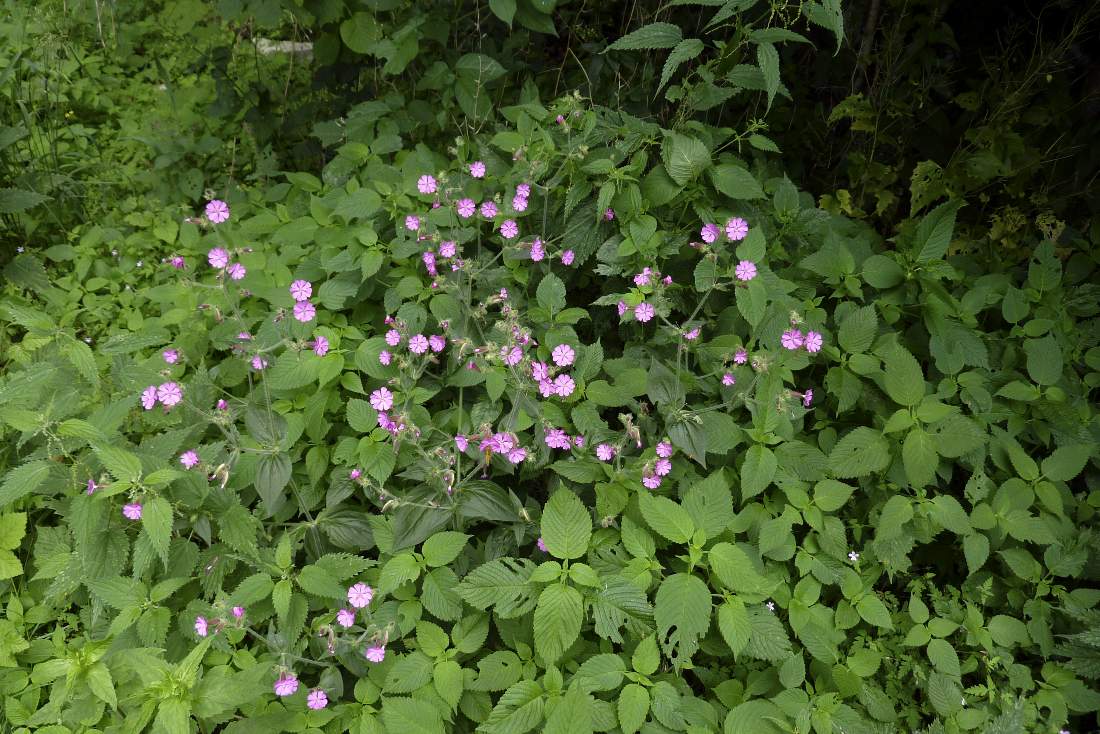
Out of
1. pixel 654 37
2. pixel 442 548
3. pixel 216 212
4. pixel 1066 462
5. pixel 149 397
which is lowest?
pixel 442 548

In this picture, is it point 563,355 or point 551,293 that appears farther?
point 551,293

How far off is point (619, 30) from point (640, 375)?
2.32 m

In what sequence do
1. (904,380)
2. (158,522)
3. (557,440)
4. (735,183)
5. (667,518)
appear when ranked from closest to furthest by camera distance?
(158,522)
(667,518)
(557,440)
(904,380)
(735,183)

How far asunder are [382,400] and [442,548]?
541 mm

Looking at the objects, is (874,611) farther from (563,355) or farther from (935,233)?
(935,233)

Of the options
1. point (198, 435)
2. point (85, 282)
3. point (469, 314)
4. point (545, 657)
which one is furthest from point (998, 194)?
point (85, 282)

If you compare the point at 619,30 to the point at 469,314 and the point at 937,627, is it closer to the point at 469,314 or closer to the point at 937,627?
the point at 469,314

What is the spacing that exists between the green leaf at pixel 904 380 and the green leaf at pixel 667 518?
0.87 meters

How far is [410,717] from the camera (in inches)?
74.5

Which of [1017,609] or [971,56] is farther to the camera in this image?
[971,56]

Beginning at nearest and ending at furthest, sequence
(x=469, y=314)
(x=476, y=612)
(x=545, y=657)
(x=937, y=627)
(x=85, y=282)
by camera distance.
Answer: (x=545, y=657) < (x=476, y=612) < (x=937, y=627) < (x=469, y=314) < (x=85, y=282)

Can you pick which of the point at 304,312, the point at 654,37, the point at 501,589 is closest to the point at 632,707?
the point at 501,589

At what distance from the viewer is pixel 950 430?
2.32m

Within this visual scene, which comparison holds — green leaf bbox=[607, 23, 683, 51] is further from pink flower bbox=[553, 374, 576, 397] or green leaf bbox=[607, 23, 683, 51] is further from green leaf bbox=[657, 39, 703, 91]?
pink flower bbox=[553, 374, 576, 397]
